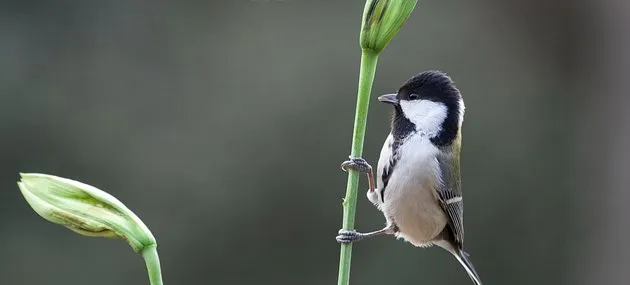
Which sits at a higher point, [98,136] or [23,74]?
[23,74]

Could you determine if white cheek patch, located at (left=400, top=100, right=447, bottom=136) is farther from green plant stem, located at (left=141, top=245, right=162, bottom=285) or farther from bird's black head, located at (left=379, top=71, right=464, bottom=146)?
green plant stem, located at (left=141, top=245, right=162, bottom=285)

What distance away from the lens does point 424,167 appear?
3.74 ft

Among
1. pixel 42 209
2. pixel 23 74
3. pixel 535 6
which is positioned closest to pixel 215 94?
pixel 23 74

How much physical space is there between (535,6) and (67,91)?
5.78 feet

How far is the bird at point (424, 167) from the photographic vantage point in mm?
1047

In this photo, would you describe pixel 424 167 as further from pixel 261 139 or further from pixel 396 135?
pixel 261 139

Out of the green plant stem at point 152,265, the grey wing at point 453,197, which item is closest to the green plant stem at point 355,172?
the green plant stem at point 152,265

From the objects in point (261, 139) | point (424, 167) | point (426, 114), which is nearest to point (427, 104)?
point (426, 114)

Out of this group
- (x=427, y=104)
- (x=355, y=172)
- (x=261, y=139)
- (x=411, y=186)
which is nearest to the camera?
(x=355, y=172)

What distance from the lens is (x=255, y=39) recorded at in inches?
115

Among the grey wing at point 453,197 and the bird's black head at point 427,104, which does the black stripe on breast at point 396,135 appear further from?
the grey wing at point 453,197

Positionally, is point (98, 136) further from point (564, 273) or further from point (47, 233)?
point (564, 273)

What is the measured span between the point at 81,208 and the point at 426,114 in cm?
60

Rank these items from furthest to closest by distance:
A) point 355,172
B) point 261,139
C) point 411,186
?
point 261,139, point 411,186, point 355,172
